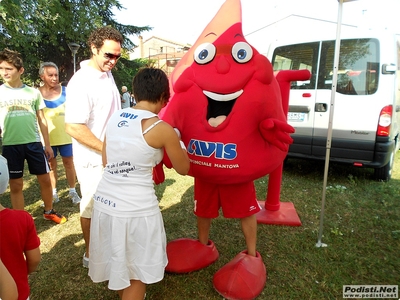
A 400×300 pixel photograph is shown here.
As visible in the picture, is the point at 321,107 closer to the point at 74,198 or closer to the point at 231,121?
the point at 231,121

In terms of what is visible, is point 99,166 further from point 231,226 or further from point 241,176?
point 231,226

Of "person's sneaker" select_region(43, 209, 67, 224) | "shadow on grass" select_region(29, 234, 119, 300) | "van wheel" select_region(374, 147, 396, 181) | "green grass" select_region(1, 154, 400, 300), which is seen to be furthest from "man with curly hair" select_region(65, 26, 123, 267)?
"van wheel" select_region(374, 147, 396, 181)

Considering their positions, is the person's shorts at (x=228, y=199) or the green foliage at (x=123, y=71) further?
the green foliage at (x=123, y=71)

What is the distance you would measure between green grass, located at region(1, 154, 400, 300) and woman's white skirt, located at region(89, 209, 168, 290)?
0.59m

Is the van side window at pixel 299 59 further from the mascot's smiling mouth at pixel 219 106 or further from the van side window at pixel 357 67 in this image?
the mascot's smiling mouth at pixel 219 106

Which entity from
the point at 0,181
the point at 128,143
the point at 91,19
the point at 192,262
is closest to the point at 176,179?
the point at 192,262

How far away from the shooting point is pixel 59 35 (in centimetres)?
1295

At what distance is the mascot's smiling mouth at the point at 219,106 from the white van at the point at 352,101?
2.72 meters

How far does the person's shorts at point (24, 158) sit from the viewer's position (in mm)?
2861

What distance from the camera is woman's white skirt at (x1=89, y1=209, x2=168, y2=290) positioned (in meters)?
1.53

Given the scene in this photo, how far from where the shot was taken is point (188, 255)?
2322 mm

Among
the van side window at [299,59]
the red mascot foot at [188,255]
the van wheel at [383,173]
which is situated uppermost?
the van side window at [299,59]

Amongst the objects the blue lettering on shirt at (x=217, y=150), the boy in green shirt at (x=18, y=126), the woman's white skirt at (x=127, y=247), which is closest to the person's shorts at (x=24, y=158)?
the boy in green shirt at (x=18, y=126)

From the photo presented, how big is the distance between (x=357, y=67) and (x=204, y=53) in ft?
9.85
